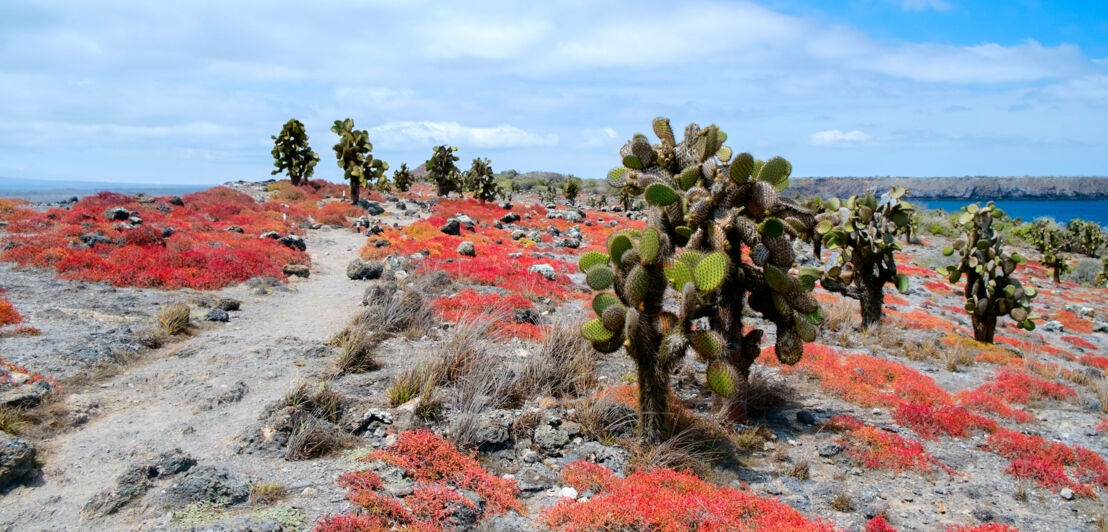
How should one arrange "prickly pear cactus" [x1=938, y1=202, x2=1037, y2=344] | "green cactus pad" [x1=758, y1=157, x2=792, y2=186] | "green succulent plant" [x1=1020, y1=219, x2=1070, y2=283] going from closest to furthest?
1. "green cactus pad" [x1=758, y1=157, x2=792, y2=186]
2. "prickly pear cactus" [x1=938, y1=202, x2=1037, y2=344]
3. "green succulent plant" [x1=1020, y1=219, x2=1070, y2=283]

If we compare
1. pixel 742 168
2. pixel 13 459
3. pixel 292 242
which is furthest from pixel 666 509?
pixel 292 242

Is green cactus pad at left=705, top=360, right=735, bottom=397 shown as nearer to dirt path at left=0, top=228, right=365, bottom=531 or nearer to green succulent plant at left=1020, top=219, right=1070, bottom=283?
dirt path at left=0, top=228, right=365, bottom=531

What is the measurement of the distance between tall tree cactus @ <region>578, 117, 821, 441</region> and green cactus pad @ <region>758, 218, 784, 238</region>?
0.04 ft

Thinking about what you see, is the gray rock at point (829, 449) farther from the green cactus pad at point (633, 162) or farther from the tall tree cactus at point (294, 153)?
the tall tree cactus at point (294, 153)

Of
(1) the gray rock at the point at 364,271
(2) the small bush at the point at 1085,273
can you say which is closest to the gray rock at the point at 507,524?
(1) the gray rock at the point at 364,271

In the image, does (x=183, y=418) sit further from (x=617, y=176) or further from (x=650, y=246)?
(x=617, y=176)

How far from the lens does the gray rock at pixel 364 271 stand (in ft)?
45.5

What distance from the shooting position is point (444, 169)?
40.4 m

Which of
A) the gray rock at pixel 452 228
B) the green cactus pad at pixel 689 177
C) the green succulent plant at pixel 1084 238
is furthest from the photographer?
the green succulent plant at pixel 1084 238

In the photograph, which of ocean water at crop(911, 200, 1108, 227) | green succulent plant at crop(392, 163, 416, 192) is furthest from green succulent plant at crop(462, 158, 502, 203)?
ocean water at crop(911, 200, 1108, 227)

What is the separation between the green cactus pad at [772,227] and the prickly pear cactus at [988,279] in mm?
8953

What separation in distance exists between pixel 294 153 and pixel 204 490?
116ft

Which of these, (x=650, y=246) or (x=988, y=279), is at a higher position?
(x=650, y=246)

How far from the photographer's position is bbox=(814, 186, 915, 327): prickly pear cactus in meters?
12.1
